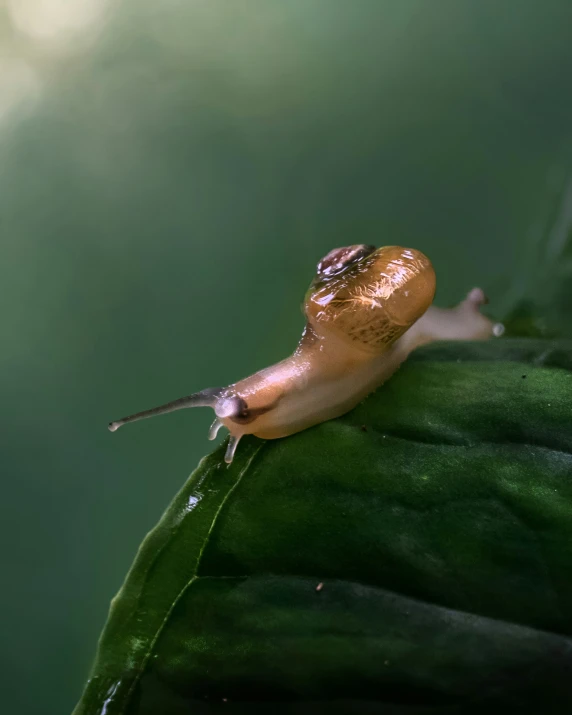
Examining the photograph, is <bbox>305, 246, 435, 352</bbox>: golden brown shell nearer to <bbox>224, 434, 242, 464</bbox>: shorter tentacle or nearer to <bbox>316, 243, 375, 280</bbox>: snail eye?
<bbox>316, 243, 375, 280</bbox>: snail eye

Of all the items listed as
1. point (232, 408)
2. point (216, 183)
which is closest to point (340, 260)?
point (232, 408)

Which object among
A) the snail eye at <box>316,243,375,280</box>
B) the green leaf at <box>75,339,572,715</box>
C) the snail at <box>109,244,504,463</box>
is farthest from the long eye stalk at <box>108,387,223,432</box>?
the snail eye at <box>316,243,375,280</box>

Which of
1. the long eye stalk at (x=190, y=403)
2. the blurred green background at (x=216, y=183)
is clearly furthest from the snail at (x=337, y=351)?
the blurred green background at (x=216, y=183)

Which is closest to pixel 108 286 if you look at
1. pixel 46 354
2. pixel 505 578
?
pixel 46 354

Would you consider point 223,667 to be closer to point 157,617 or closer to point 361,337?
point 157,617

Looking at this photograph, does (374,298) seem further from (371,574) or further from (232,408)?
(371,574)

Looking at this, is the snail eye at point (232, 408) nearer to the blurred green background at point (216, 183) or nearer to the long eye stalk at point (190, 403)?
the long eye stalk at point (190, 403)
